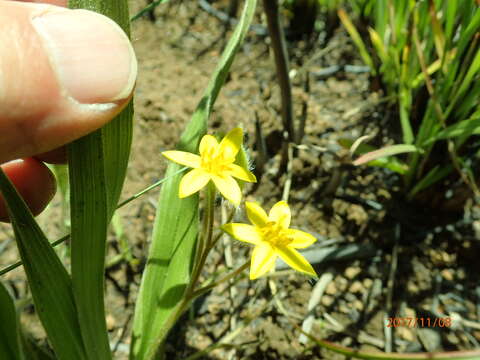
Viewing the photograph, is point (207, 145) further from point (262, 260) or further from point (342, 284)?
point (342, 284)

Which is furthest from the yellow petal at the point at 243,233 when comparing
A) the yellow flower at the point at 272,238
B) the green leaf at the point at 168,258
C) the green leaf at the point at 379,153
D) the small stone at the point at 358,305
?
the small stone at the point at 358,305

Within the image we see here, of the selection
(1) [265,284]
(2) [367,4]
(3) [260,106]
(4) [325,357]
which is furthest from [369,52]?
(4) [325,357]

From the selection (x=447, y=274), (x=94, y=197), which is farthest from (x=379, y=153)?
(x=94, y=197)

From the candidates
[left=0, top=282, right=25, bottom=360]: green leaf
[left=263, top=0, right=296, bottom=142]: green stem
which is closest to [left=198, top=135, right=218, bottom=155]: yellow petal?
[left=0, top=282, right=25, bottom=360]: green leaf

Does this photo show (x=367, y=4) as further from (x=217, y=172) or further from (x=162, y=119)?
(x=217, y=172)

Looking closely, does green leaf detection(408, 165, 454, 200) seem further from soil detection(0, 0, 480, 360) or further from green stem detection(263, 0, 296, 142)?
green stem detection(263, 0, 296, 142)
